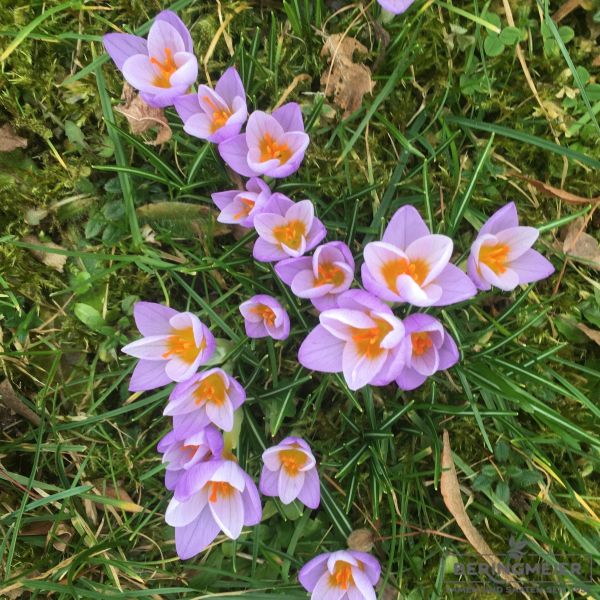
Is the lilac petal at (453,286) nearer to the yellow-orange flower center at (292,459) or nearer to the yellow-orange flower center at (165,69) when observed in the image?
the yellow-orange flower center at (292,459)

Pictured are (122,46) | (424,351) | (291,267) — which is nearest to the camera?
(424,351)

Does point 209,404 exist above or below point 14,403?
above

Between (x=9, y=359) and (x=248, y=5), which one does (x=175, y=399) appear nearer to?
(x=9, y=359)

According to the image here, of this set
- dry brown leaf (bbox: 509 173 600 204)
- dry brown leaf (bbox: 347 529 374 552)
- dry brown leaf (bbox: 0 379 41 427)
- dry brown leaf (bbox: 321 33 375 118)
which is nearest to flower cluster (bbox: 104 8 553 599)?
dry brown leaf (bbox: 347 529 374 552)

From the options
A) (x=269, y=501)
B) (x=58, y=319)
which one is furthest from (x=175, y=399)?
(x=58, y=319)

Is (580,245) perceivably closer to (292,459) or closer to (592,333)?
(592,333)

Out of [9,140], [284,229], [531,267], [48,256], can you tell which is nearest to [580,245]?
[531,267]

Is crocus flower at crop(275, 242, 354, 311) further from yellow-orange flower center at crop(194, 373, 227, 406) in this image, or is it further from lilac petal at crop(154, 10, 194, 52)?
lilac petal at crop(154, 10, 194, 52)
